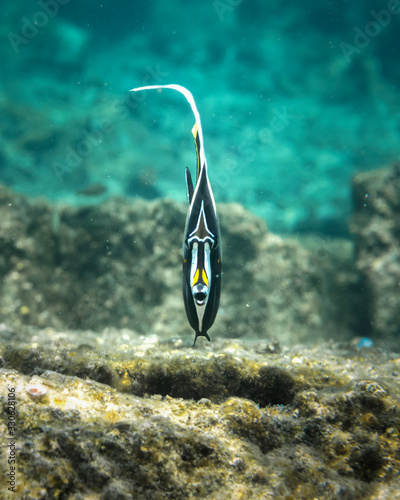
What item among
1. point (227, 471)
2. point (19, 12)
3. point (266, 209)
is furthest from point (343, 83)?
point (227, 471)

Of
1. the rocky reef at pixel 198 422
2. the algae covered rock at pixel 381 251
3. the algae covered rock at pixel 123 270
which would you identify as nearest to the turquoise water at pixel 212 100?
the algae covered rock at pixel 381 251

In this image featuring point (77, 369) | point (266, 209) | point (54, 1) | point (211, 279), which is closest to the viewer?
point (211, 279)

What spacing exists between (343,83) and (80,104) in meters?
7.91

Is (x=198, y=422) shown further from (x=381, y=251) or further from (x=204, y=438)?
(x=381, y=251)

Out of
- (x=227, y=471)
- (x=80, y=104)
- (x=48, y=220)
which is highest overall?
(x=227, y=471)

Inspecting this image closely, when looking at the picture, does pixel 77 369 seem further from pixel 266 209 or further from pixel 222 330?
pixel 266 209

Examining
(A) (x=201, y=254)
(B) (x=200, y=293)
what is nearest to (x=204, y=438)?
(B) (x=200, y=293)

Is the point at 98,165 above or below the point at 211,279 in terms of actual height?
below

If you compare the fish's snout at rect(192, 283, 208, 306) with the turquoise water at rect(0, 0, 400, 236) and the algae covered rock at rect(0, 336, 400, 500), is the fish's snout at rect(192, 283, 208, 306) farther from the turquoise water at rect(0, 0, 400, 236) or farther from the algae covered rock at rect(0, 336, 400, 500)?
the turquoise water at rect(0, 0, 400, 236)

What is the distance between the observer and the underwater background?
78.7 inches

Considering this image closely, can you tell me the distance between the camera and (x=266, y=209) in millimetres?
11430

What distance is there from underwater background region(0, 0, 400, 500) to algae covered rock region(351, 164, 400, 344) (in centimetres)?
4

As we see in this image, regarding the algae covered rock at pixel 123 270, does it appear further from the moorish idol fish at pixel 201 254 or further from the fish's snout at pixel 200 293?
the fish's snout at pixel 200 293

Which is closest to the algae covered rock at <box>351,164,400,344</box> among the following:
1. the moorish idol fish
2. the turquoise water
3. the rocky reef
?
the turquoise water
